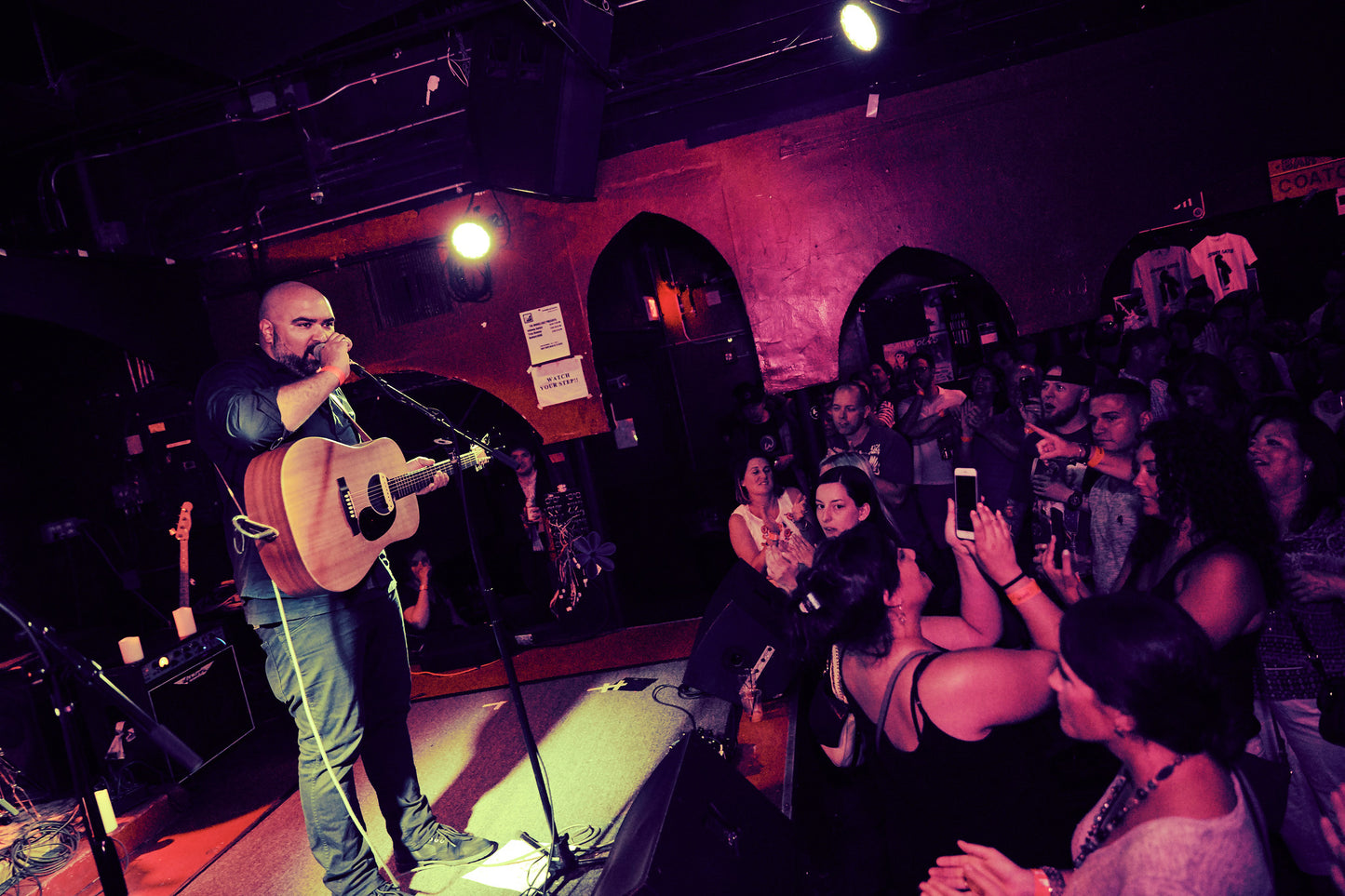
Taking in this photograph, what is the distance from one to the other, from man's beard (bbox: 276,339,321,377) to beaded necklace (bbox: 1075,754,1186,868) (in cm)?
254

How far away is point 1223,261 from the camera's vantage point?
18.5ft

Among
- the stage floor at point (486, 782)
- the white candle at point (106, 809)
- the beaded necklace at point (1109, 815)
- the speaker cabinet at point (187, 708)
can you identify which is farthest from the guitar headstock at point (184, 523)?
the beaded necklace at point (1109, 815)

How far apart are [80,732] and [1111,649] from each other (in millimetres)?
2807

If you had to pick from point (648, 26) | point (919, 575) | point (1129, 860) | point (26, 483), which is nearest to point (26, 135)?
point (26, 483)

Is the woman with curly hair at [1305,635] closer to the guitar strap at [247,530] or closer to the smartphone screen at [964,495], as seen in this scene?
the smartphone screen at [964,495]

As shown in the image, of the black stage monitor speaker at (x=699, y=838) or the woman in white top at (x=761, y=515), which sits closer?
the black stage monitor speaker at (x=699, y=838)

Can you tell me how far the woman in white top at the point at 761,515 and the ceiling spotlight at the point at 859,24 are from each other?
229 centimetres

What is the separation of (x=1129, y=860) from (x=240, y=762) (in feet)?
15.8

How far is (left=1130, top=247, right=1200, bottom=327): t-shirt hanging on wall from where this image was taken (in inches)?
220

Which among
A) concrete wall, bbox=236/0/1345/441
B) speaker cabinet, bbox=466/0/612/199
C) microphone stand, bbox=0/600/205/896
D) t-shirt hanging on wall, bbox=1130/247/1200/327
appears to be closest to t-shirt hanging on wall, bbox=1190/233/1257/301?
t-shirt hanging on wall, bbox=1130/247/1200/327

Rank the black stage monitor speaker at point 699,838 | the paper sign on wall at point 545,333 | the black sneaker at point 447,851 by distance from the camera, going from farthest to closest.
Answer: the paper sign on wall at point 545,333
the black sneaker at point 447,851
the black stage monitor speaker at point 699,838

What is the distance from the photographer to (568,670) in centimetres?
448

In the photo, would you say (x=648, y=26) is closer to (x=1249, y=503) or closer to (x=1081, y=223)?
(x=1081, y=223)

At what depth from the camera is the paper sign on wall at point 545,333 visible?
15.5 ft
